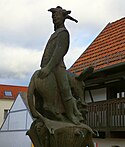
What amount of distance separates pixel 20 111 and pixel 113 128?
1376 centimetres

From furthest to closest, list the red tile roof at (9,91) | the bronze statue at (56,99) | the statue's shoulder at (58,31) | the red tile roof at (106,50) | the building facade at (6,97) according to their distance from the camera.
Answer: the red tile roof at (9,91) < the building facade at (6,97) < the red tile roof at (106,50) < the statue's shoulder at (58,31) < the bronze statue at (56,99)

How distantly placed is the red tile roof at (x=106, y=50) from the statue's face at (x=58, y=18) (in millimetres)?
9765

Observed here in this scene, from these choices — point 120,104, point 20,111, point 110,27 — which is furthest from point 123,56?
point 20,111

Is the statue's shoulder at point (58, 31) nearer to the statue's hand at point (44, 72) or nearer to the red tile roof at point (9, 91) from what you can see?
the statue's hand at point (44, 72)

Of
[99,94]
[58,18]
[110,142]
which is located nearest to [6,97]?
[99,94]

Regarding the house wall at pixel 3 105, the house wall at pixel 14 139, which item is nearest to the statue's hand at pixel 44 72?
the house wall at pixel 14 139

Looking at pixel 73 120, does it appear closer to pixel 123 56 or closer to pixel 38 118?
pixel 38 118

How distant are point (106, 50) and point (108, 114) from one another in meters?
4.82

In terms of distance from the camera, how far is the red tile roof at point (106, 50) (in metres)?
16.7

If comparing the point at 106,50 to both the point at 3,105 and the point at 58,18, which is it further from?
the point at 3,105

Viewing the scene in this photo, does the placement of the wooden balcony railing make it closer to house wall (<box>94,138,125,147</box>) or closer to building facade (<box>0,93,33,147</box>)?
house wall (<box>94,138,125,147</box>)

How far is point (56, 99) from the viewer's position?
18.0 ft

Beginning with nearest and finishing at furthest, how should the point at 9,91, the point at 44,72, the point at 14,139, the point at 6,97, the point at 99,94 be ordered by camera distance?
the point at 44,72 → the point at 99,94 → the point at 14,139 → the point at 6,97 → the point at 9,91

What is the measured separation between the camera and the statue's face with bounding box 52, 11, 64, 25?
18.8 feet
